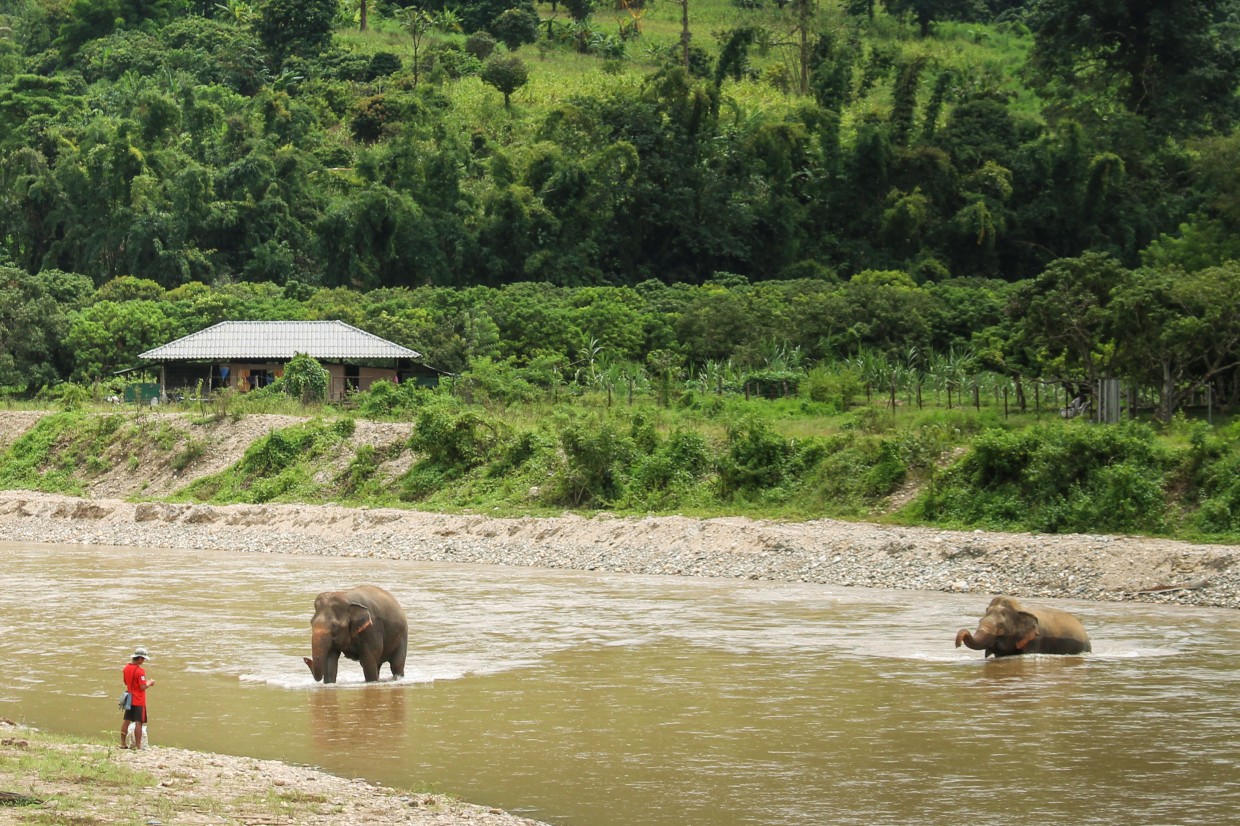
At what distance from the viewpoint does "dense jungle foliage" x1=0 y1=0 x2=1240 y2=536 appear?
119 ft

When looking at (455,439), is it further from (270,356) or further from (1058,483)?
(270,356)

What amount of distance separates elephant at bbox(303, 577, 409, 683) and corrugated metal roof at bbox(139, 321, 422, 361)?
36927 millimetres

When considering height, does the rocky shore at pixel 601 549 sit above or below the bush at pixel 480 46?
below

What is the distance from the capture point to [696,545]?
1217 inches

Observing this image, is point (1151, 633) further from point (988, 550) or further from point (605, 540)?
point (605, 540)

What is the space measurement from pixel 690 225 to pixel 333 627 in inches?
2295

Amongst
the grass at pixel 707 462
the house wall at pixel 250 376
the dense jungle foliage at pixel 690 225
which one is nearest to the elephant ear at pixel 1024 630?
the grass at pixel 707 462

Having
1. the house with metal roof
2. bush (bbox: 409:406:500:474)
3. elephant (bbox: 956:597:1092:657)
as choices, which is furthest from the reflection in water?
the house with metal roof

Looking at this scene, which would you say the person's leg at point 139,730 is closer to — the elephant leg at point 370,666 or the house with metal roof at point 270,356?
the elephant leg at point 370,666

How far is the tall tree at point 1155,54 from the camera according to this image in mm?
75562

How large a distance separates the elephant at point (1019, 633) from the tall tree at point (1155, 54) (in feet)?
203

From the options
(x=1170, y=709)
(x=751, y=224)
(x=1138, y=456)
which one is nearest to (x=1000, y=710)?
(x=1170, y=709)

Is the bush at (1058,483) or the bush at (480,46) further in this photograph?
the bush at (480,46)

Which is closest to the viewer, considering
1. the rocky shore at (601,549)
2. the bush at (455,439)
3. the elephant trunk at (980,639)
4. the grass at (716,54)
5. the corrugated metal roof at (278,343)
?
the rocky shore at (601,549)
